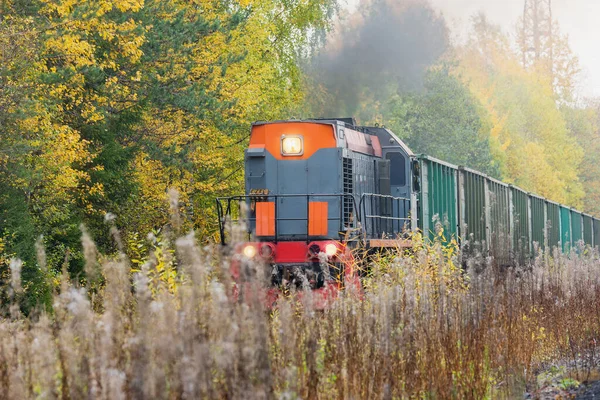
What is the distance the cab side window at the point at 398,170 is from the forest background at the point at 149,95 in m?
3.44

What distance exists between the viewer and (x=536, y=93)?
7125cm

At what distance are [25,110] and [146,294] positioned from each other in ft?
44.6

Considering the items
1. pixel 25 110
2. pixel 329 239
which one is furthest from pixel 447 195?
pixel 25 110

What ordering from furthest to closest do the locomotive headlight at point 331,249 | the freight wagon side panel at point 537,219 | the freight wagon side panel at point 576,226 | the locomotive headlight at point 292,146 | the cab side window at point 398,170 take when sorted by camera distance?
the freight wagon side panel at point 576,226 < the freight wagon side panel at point 537,219 < the cab side window at point 398,170 < the locomotive headlight at point 292,146 < the locomotive headlight at point 331,249

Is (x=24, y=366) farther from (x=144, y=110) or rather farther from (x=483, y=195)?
(x=144, y=110)

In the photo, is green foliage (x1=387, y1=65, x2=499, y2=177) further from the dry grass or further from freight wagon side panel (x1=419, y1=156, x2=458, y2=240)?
the dry grass

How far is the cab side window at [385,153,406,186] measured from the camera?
54.5ft

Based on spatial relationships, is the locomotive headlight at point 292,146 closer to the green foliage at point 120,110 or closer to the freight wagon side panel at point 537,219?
the green foliage at point 120,110

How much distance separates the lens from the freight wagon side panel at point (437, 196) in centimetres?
1706

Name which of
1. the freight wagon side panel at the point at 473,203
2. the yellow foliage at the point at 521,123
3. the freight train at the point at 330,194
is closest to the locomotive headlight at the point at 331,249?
Answer: the freight train at the point at 330,194

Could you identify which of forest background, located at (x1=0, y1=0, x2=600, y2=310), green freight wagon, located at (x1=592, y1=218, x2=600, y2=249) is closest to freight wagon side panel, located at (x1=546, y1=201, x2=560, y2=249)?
forest background, located at (x1=0, y1=0, x2=600, y2=310)

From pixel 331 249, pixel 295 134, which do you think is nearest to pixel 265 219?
pixel 295 134

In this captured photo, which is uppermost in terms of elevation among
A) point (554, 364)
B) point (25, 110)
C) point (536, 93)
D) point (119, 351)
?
point (536, 93)

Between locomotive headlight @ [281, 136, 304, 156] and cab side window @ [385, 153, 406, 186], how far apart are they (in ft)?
6.76
